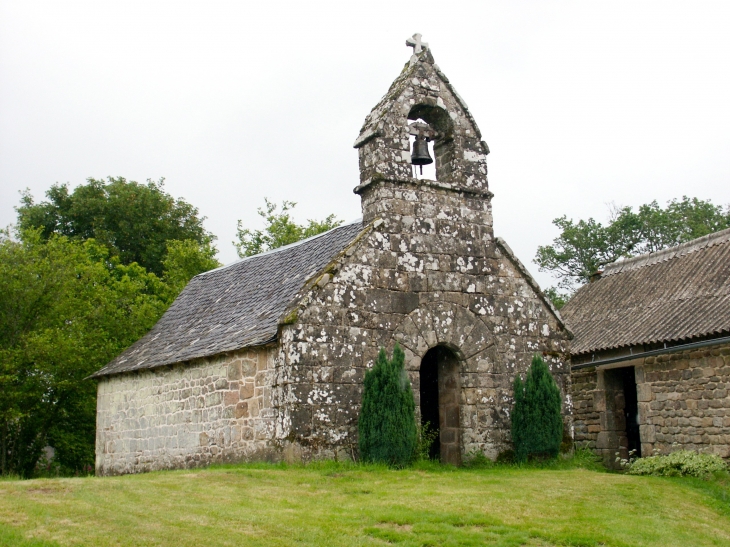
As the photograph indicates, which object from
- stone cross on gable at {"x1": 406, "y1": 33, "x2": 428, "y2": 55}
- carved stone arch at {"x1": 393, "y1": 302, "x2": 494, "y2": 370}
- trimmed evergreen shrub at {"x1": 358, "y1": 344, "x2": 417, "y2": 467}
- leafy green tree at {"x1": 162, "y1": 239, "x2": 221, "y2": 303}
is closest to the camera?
trimmed evergreen shrub at {"x1": 358, "y1": 344, "x2": 417, "y2": 467}

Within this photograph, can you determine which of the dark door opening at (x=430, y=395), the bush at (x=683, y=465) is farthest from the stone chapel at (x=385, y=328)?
the bush at (x=683, y=465)

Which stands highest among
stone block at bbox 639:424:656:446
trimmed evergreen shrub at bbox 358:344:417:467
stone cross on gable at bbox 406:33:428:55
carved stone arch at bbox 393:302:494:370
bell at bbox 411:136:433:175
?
stone cross on gable at bbox 406:33:428:55

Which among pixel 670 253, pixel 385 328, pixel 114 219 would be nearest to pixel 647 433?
pixel 670 253

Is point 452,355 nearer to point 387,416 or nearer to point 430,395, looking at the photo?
point 430,395

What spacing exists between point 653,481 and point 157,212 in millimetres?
25459

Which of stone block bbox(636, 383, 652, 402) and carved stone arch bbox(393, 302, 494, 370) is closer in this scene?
carved stone arch bbox(393, 302, 494, 370)

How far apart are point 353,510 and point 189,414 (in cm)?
627

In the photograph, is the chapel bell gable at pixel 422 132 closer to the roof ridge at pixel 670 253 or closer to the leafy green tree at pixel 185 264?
the roof ridge at pixel 670 253

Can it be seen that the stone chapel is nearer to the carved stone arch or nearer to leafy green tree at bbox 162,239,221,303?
the carved stone arch

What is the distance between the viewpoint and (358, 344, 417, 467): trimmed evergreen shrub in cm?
1218

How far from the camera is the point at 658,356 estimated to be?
15.7 m

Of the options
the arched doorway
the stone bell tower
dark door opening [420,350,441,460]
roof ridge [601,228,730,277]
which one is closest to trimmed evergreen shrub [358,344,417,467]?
the arched doorway

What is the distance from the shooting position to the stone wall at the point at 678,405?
1438 cm

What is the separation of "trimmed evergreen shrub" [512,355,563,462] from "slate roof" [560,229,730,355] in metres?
2.81
